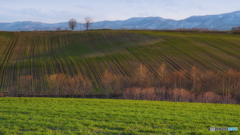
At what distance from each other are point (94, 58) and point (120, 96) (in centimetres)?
2560

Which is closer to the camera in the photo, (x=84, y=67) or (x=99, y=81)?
(x=99, y=81)

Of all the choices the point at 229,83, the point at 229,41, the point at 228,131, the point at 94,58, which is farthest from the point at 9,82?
the point at 229,41

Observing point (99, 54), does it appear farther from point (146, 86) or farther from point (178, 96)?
point (178, 96)

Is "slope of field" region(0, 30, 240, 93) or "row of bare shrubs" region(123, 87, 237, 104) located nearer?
"row of bare shrubs" region(123, 87, 237, 104)

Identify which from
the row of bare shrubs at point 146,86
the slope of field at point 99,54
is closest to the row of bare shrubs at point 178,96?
the row of bare shrubs at point 146,86

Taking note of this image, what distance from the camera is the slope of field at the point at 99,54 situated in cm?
5262

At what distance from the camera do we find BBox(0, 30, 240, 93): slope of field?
173ft

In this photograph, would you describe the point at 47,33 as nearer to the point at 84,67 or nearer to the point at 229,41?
the point at 84,67

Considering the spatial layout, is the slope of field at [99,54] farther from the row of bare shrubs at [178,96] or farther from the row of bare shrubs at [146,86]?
the row of bare shrubs at [178,96]

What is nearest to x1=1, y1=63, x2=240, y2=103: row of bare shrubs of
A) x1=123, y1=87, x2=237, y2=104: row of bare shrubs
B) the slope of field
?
x1=123, y1=87, x2=237, y2=104: row of bare shrubs

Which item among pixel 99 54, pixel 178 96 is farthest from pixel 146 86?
pixel 99 54

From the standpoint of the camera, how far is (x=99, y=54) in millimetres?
66688

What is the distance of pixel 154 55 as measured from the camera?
64.6 metres

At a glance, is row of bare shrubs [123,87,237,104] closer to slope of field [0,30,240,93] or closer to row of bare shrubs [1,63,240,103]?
row of bare shrubs [1,63,240,103]
